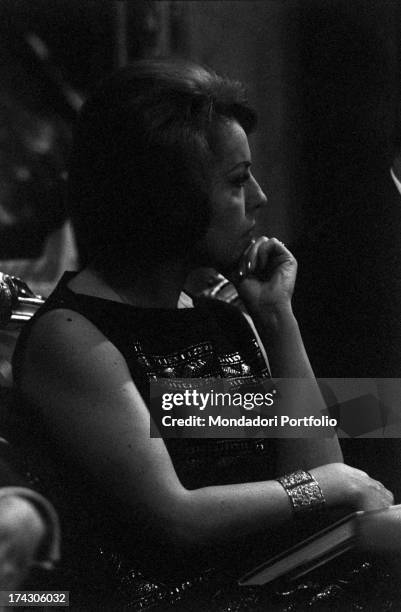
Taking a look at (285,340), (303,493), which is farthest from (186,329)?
(303,493)

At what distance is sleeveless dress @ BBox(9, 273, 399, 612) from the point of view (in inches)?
40.6

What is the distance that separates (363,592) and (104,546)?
37cm

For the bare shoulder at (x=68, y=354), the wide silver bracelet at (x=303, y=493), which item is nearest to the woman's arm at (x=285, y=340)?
the wide silver bracelet at (x=303, y=493)

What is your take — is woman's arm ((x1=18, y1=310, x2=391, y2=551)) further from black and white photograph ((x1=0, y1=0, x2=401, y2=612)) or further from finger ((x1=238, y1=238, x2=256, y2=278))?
finger ((x1=238, y1=238, x2=256, y2=278))

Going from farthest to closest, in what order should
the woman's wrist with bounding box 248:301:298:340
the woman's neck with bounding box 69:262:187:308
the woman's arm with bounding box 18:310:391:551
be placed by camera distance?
the woman's wrist with bounding box 248:301:298:340, the woman's neck with bounding box 69:262:187:308, the woman's arm with bounding box 18:310:391:551

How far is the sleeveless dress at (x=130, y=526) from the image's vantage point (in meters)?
1.03

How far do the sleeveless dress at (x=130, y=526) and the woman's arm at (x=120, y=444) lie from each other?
0.09ft

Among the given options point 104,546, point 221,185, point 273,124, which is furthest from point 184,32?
point 104,546

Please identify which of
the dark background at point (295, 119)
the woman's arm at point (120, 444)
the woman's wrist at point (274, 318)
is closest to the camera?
the woman's arm at point (120, 444)

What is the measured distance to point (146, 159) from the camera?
1.04 meters

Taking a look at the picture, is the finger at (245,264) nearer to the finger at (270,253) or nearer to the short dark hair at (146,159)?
the finger at (270,253)

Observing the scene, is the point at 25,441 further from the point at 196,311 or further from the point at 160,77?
the point at 160,77

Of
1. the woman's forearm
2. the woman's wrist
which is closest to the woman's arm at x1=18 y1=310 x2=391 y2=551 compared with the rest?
the woman's forearm

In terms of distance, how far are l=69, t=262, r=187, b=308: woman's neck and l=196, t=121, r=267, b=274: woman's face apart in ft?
0.17
